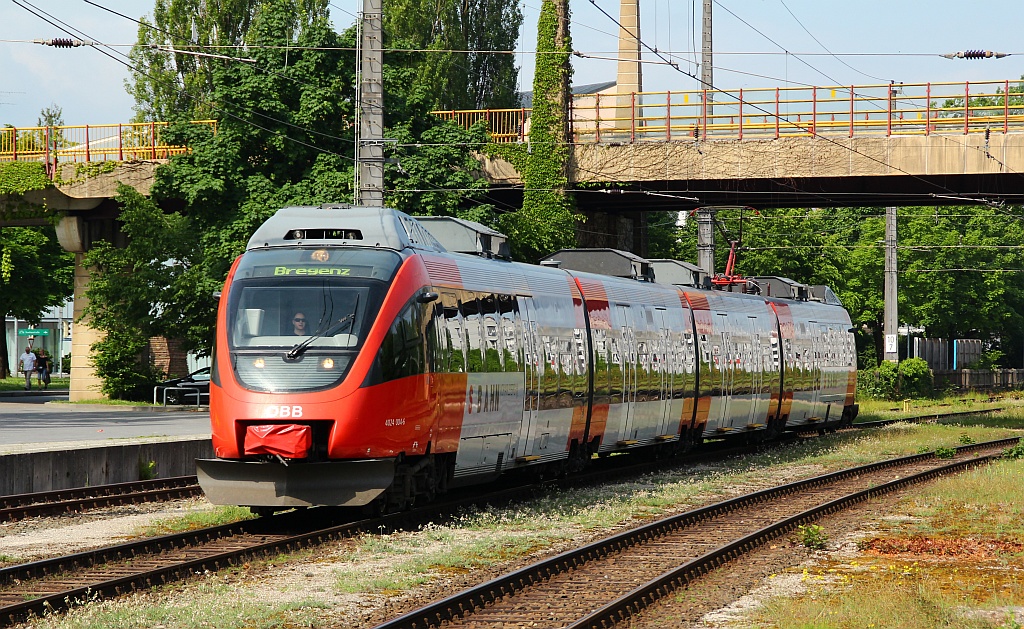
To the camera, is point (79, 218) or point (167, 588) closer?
point (167, 588)

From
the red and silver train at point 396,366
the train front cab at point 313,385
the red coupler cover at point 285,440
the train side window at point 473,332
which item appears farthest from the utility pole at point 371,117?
the red coupler cover at point 285,440

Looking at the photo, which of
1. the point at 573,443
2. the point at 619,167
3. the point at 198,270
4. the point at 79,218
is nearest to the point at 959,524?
the point at 573,443

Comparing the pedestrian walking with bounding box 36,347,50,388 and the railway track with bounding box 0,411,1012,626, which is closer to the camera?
the railway track with bounding box 0,411,1012,626

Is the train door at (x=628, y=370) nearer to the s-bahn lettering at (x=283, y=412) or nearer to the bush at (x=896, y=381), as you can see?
the s-bahn lettering at (x=283, y=412)

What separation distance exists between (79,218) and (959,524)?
33094 millimetres

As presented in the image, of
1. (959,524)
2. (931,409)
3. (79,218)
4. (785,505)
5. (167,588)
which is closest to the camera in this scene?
(167,588)

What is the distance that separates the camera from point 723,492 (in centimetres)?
2036

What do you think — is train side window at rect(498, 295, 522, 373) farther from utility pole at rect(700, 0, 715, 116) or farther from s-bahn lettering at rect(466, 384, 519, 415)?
utility pole at rect(700, 0, 715, 116)

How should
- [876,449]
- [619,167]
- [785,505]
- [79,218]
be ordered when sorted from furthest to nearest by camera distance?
[79,218], [619,167], [876,449], [785,505]

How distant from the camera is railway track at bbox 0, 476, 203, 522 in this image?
16891mm

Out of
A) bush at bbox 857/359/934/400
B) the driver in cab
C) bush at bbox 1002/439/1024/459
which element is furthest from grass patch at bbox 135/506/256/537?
bush at bbox 857/359/934/400

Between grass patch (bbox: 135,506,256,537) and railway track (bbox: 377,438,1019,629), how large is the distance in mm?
4594

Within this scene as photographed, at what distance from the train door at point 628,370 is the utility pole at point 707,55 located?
13.5 metres

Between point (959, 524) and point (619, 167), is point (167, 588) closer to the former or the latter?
point (959, 524)
